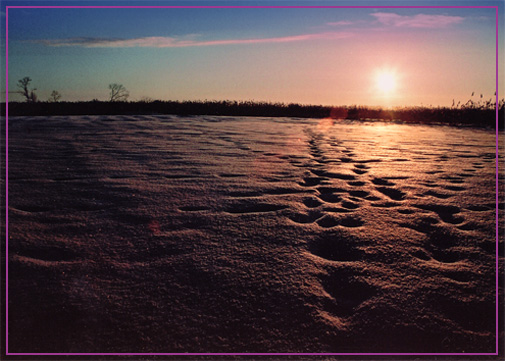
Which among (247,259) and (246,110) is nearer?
(247,259)

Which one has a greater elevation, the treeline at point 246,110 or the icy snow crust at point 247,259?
the treeline at point 246,110

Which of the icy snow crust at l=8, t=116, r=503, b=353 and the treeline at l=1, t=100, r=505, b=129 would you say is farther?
the treeline at l=1, t=100, r=505, b=129

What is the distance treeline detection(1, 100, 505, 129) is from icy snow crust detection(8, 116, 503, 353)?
965 centimetres

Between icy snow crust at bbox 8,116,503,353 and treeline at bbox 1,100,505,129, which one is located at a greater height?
treeline at bbox 1,100,505,129

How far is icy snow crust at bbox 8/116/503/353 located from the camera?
1199 mm

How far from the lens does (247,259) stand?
1592 millimetres

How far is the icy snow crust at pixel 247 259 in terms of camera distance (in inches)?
47.2

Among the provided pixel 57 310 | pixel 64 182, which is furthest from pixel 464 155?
pixel 57 310

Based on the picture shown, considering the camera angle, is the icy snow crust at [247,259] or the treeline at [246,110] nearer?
the icy snow crust at [247,259]

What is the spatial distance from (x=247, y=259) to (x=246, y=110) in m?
13.0

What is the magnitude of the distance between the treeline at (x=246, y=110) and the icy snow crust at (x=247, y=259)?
965 cm

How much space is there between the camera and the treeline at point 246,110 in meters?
11.9

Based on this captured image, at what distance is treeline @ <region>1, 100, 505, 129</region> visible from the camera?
39.2ft

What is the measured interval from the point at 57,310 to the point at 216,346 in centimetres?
57
